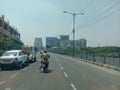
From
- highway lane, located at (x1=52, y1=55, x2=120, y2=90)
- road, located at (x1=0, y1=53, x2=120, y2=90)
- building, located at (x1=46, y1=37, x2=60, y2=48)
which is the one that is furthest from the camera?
building, located at (x1=46, y1=37, x2=60, y2=48)

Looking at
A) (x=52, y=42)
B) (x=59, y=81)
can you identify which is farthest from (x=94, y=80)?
(x=52, y=42)

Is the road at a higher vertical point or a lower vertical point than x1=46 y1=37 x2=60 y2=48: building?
lower

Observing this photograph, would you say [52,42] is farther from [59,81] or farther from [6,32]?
[59,81]

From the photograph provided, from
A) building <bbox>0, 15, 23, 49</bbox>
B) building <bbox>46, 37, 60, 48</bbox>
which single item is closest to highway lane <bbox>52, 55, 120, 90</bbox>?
building <bbox>0, 15, 23, 49</bbox>

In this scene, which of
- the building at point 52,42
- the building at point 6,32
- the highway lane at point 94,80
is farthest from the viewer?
the building at point 52,42

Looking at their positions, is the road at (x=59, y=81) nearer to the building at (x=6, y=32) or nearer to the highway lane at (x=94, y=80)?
the highway lane at (x=94, y=80)

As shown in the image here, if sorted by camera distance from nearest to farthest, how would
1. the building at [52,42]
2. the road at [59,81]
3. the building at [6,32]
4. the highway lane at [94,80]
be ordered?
1. the road at [59,81]
2. the highway lane at [94,80]
3. the building at [6,32]
4. the building at [52,42]

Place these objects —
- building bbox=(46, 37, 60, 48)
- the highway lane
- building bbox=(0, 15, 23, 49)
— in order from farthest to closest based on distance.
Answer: building bbox=(46, 37, 60, 48) → building bbox=(0, 15, 23, 49) → the highway lane

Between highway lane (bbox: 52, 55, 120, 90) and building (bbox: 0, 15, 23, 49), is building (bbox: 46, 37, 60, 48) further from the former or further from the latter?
highway lane (bbox: 52, 55, 120, 90)

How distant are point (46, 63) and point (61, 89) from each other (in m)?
10.7

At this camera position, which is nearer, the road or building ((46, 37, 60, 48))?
the road

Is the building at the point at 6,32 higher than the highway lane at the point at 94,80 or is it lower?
higher

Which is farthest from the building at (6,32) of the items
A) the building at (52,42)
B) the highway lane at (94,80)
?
the building at (52,42)

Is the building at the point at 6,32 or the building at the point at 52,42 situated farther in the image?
the building at the point at 52,42
